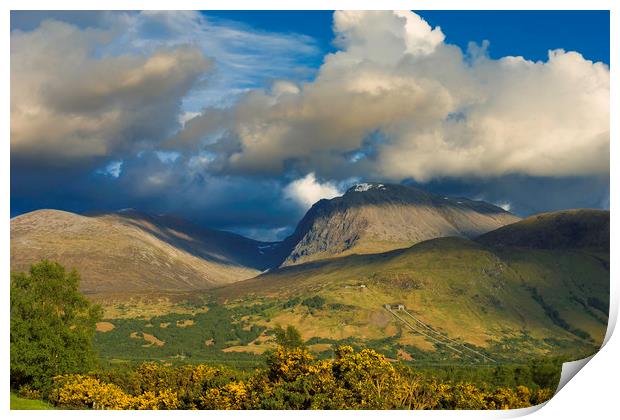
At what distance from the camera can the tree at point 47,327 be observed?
137 feet

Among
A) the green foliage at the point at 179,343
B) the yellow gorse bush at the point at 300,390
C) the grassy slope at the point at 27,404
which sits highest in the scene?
the yellow gorse bush at the point at 300,390

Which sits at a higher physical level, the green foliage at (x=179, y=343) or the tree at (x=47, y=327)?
the tree at (x=47, y=327)

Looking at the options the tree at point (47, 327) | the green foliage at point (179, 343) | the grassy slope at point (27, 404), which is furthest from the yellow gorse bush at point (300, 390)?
the green foliage at point (179, 343)

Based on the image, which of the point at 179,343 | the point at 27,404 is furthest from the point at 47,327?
the point at 179,343

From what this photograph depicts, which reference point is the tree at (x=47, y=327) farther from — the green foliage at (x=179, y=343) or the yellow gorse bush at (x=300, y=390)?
the green foliage at (x=179, y=343)

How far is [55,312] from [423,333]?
152 m

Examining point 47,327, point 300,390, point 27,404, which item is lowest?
point 27,404

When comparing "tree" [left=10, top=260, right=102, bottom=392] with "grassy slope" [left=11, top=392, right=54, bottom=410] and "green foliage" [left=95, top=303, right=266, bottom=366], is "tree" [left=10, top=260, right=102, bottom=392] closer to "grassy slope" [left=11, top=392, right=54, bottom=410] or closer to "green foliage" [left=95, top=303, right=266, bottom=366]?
"grassy slope" [left=11, top=392, right=54, bottom=410]

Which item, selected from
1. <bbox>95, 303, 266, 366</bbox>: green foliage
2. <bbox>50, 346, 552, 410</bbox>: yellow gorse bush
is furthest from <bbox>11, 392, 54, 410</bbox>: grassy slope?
<bbox>95, 303, 266, 366</bbox>: green foliage

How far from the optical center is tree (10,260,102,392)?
4166 cm

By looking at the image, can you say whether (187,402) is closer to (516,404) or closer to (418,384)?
(418,384)

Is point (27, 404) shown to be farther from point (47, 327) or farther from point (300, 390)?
point (300, 390)

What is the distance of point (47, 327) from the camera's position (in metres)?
43.5
